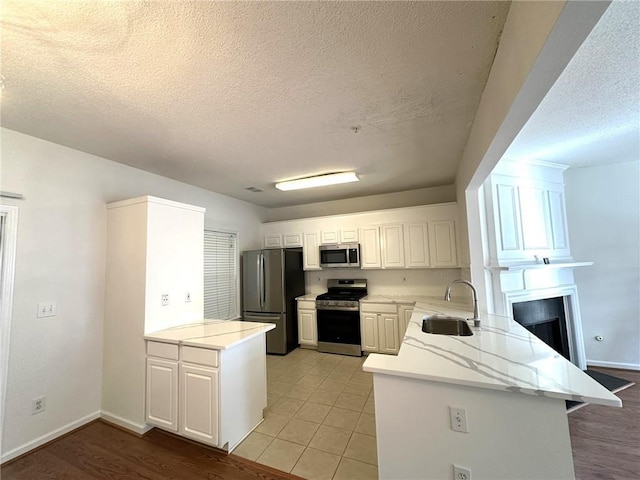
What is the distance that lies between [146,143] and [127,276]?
1262mm

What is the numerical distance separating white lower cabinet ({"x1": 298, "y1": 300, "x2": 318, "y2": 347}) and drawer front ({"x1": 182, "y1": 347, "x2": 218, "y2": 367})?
7.80 feet

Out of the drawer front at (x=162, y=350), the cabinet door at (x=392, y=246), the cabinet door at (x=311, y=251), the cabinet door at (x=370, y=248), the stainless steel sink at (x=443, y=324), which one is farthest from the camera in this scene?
the cabinet door at (x=311, y=251)

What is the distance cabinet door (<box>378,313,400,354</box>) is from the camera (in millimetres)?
3729

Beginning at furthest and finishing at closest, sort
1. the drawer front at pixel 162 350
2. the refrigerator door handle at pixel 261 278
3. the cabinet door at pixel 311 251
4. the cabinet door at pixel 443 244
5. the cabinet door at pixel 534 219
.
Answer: the cabinet door at pixel 311 251
the refrigerator door handle at pixel 261 278
the cabinet door at pixel 443 244
the cabinet door at pixel 534 219
the drawer front at pixel 162 350

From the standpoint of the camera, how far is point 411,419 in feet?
4.66

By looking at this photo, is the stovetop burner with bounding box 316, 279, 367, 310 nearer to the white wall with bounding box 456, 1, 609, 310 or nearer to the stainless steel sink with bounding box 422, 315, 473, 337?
the stainless steel sink with bounding box 422, 315, 473, 337

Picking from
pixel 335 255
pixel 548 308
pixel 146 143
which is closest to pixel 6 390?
pixel 146 143

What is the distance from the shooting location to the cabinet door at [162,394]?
2.13 m

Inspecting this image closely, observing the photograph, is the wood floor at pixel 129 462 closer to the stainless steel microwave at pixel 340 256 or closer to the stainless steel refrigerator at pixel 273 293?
the stainless steel refrigerator at pixel 273 293

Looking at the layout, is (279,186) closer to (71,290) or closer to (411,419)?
(71,290)

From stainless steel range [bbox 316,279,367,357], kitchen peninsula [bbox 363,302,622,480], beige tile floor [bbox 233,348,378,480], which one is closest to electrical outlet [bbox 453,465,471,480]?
kitchen peninsula [bbox 363,302,622,480]

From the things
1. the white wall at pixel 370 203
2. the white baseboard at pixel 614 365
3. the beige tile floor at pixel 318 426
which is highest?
the white wall at pixel 370 203

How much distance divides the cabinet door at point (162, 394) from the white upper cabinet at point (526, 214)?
3289mm

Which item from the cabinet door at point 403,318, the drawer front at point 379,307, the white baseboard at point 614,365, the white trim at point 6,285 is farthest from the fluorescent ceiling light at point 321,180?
the white baseboard at point 614,365
